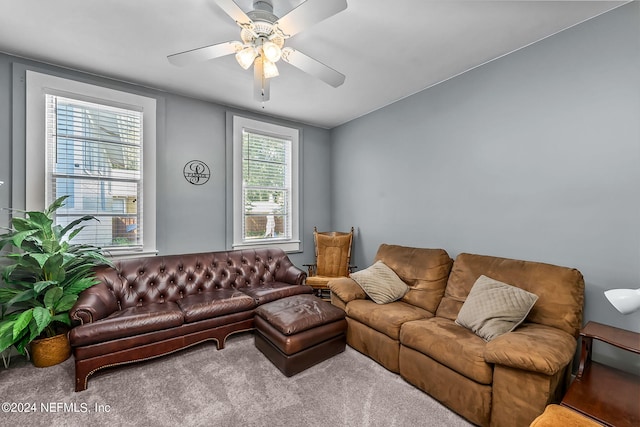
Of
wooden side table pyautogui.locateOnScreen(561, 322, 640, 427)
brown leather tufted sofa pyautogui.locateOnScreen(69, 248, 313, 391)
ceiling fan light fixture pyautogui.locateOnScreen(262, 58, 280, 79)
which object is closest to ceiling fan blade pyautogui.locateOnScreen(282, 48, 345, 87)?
ceiling fan light fixture pyautogui.locateOnScreen(262, 58, 280, 79)

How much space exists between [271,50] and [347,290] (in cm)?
227

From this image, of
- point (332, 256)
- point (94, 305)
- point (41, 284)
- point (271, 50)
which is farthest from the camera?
point (332, 256)

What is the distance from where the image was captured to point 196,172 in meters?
3.49

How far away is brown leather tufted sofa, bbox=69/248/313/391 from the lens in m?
2.15

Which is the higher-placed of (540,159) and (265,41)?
(265,41)

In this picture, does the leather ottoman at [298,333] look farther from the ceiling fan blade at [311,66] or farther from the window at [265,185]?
the ceiling fan blade at [311,66]

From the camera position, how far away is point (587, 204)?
2078mm

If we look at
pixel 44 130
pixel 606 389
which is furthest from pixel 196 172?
pixel 606 389

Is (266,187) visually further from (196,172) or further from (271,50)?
(271,50)

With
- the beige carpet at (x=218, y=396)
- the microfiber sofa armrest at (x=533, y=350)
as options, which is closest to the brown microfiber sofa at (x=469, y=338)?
the microfiber sofa armrest at (x=533, y=350)

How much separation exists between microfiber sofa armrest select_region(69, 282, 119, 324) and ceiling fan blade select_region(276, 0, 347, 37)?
8.45ft

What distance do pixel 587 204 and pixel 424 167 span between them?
1.49m

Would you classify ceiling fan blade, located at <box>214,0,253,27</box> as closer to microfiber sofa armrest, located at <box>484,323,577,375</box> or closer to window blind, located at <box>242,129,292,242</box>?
window blind, located at <box>242,129,292,242</box>

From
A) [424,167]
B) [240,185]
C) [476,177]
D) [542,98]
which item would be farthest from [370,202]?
[542,98]
